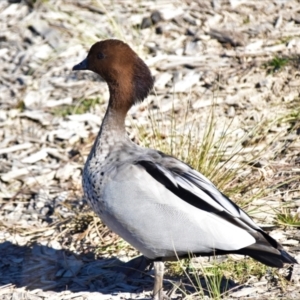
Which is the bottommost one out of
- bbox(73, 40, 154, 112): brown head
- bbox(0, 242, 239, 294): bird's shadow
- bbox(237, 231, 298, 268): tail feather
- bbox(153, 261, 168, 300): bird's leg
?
bbox(0, 242, 239, 294): bird's shadow

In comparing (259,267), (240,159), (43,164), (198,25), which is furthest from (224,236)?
(198,25)

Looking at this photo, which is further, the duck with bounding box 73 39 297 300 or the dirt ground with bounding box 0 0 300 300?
the dirt ground with bounding box 0 0 300 300

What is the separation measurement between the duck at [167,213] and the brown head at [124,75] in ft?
1.38

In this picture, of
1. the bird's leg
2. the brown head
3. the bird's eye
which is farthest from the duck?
the bird's eye

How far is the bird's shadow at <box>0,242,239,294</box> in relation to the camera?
4977 mm

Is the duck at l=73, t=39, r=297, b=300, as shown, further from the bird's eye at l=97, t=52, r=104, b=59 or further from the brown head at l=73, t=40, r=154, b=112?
the bird's eye at l=97, t=52, r=104, b=59

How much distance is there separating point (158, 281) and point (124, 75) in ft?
4.48

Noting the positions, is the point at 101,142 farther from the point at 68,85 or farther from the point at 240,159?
the point at 68,85

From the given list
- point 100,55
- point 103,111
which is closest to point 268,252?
point 100,55

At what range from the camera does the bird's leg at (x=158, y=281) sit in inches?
179

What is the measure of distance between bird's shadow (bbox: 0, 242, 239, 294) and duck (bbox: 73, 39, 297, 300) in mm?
317

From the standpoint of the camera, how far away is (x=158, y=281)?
4.60 metres

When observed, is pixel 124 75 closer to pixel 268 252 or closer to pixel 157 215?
pixel 157 215

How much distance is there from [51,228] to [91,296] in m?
1.03
